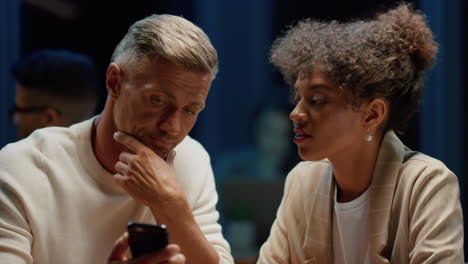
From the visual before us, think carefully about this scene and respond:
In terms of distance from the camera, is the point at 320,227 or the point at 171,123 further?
the point at 320,227

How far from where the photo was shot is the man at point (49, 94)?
3.26 meters

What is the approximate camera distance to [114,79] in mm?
Answer: 2168

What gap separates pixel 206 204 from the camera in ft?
7.74

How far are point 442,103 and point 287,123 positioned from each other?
108 cm

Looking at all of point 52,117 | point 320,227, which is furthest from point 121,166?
point 52,117

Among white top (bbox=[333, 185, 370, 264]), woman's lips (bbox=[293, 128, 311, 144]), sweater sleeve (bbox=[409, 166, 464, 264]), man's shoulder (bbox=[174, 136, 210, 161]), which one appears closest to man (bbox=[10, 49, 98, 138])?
man's shoulder (bbox=[174, 136, 210, 161])

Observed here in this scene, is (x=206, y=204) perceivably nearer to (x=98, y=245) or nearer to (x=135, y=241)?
(x=98, y=245)

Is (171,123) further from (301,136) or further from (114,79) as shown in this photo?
(301,136)

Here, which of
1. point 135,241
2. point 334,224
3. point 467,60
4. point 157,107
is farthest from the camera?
point 467,60

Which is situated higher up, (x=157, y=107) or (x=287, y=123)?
(x=157, y=107)

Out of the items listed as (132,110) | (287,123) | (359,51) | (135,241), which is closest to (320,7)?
(287,123)

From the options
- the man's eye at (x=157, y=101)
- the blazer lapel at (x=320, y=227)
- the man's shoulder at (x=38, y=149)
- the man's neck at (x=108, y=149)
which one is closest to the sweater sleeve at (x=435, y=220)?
the blazer lapel at (x=320, y=227)

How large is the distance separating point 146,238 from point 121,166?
42 cm

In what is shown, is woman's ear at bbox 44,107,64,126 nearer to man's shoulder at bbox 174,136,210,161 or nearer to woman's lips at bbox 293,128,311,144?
man's shoulder at bbox 174,136,210,161
